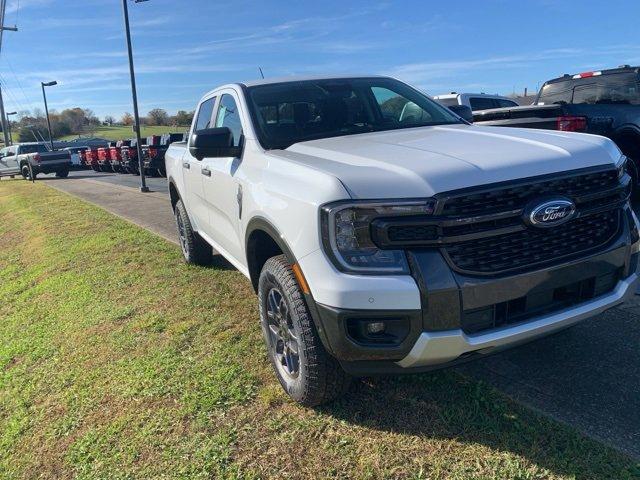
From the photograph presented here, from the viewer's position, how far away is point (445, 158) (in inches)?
103

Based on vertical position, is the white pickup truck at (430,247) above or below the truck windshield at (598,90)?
below

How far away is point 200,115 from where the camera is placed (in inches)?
213

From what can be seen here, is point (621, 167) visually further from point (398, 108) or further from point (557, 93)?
point (557, 93)

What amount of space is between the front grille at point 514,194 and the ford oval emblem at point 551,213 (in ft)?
0.16

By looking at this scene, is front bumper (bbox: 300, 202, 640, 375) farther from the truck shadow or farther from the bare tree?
the bare tree

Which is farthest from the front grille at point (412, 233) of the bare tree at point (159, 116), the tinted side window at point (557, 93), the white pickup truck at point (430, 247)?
the bare tree at point (159, 116)

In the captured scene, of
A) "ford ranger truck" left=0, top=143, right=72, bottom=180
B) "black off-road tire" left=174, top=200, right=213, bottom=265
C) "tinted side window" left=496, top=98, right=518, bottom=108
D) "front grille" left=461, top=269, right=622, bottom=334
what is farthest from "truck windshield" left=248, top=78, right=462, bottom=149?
"ford ranger truck" left=0, top=143, right=72, bottom=180

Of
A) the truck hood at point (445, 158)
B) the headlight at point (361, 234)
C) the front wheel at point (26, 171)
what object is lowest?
the front wheel at point (26, 171)

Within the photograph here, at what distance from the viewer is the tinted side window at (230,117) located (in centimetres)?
394

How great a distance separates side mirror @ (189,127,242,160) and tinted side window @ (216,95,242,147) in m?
0.22

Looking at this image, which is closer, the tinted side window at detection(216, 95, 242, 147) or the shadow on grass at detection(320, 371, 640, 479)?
the shadow on grass at detection(320, 371, 640, 479)

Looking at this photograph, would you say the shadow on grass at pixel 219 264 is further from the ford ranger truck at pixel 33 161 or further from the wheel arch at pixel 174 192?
the ford ranger truck at pixel 33 161

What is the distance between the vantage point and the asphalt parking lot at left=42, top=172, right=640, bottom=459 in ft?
8.87

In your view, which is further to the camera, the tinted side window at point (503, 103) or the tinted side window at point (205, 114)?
the tinted side window at point (503, 103)
